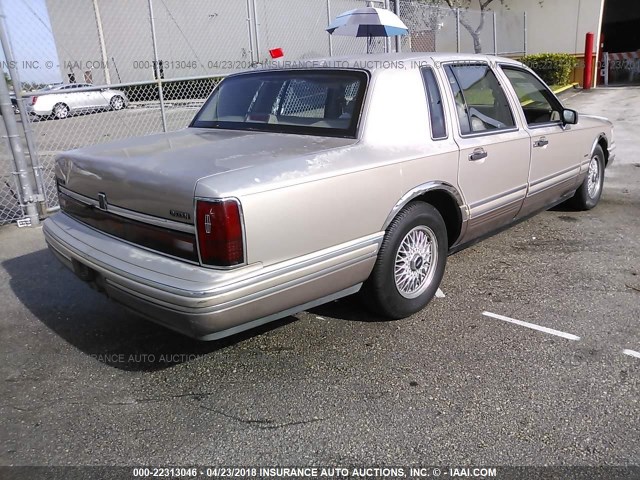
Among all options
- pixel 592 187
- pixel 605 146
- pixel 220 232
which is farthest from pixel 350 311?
pixel 605 146

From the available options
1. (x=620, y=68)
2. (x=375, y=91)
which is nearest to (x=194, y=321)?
(x=375, y=91)

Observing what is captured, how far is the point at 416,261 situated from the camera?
12.2 ft

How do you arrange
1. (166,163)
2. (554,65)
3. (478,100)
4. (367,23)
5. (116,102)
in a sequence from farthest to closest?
1. (554,65)
2. (116,102)
3. (367,23)
4. (478,100)
5. (166,163)

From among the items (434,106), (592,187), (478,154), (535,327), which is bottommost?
(535,327)

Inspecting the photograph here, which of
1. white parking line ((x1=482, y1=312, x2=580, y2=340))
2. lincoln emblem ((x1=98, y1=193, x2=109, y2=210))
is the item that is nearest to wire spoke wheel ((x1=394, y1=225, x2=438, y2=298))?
white parking line ((x1=482, y1=312, x2=580, y2=340))

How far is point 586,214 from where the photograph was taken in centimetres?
608

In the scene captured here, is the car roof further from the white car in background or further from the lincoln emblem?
the white car in background

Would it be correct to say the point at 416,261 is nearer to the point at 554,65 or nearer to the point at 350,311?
the point at 350,311

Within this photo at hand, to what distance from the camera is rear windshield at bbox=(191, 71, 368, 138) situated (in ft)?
11.6

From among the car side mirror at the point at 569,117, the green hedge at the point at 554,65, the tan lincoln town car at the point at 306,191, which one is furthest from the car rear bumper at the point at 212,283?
the green hedge at the point at 554,65

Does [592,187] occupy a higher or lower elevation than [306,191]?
lower

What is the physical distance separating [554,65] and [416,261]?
57.4 ft

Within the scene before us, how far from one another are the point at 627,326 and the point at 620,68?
2198 cm

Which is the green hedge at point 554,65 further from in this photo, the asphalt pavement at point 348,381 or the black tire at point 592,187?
the asphalt pavement at point 348,381
